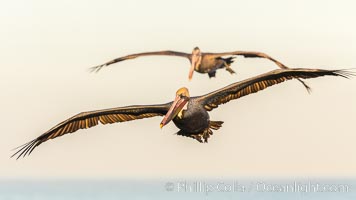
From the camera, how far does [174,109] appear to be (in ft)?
46.3

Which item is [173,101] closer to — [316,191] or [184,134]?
[184,134]

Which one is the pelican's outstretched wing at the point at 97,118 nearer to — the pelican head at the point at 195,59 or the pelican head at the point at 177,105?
the pelican head at the point at 177,105

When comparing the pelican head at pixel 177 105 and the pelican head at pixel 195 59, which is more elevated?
the pelican head at pixel 195 59

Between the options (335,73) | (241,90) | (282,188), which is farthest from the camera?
(282,188)

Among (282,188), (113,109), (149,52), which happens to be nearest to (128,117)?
(113,109)

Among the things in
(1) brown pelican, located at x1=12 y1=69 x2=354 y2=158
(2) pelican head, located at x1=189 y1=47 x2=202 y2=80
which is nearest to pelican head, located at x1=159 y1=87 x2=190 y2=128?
(1) brown pelican, located at x1=12 y1=69 x2=354 y2=158

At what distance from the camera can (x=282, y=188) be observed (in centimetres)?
1636

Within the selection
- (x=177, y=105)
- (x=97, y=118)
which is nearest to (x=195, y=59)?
(x=177, y=105)

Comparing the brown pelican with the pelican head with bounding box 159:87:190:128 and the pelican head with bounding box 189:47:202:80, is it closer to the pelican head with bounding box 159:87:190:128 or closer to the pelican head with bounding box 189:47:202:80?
the pelican head with bounding box 159:87:190:128

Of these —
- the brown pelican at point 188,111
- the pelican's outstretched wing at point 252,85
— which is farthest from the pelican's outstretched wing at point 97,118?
the pelican's outstretched wing at point 252,85

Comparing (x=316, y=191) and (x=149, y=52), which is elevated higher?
(x=149, y=52)

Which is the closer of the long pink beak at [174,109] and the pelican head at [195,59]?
the long pink beak at [174,109]

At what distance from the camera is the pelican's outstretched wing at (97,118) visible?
1421 cm

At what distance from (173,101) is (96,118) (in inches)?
62.0
